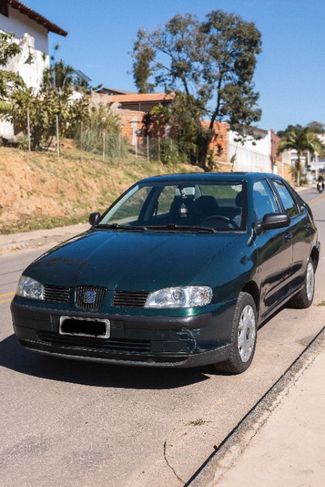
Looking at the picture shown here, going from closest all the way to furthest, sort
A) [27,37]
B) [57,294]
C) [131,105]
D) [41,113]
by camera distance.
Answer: [57,294], [41,113], [27,37], [131,105]

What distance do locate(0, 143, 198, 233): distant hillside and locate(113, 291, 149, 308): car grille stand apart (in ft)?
44.2

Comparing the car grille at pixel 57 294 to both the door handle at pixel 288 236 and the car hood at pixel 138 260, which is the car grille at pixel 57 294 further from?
the door handle at pixel 288 236

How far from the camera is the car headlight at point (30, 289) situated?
15.2 feet

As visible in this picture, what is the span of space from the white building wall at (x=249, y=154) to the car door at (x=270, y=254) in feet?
128

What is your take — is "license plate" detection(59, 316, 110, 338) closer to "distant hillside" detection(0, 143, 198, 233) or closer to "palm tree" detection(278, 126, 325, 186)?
"distant hillside" detection(0, 143, 198, 233)

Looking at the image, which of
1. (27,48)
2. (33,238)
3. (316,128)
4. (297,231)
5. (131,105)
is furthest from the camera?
(316,128)

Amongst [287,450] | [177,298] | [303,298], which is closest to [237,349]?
[177,298]

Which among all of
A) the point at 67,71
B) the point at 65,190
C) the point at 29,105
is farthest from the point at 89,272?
the point at 67,71

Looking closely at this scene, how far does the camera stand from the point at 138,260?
4633 millimetres

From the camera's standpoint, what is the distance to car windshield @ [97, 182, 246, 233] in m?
5.50

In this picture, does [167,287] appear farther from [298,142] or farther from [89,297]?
[298,142]

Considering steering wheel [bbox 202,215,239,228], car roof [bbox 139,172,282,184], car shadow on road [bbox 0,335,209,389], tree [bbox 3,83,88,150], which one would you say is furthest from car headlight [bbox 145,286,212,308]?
tree [bbox 3,83,88,150]

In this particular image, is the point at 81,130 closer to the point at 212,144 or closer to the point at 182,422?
the point at 212,144

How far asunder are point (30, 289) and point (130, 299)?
865 millimetres
